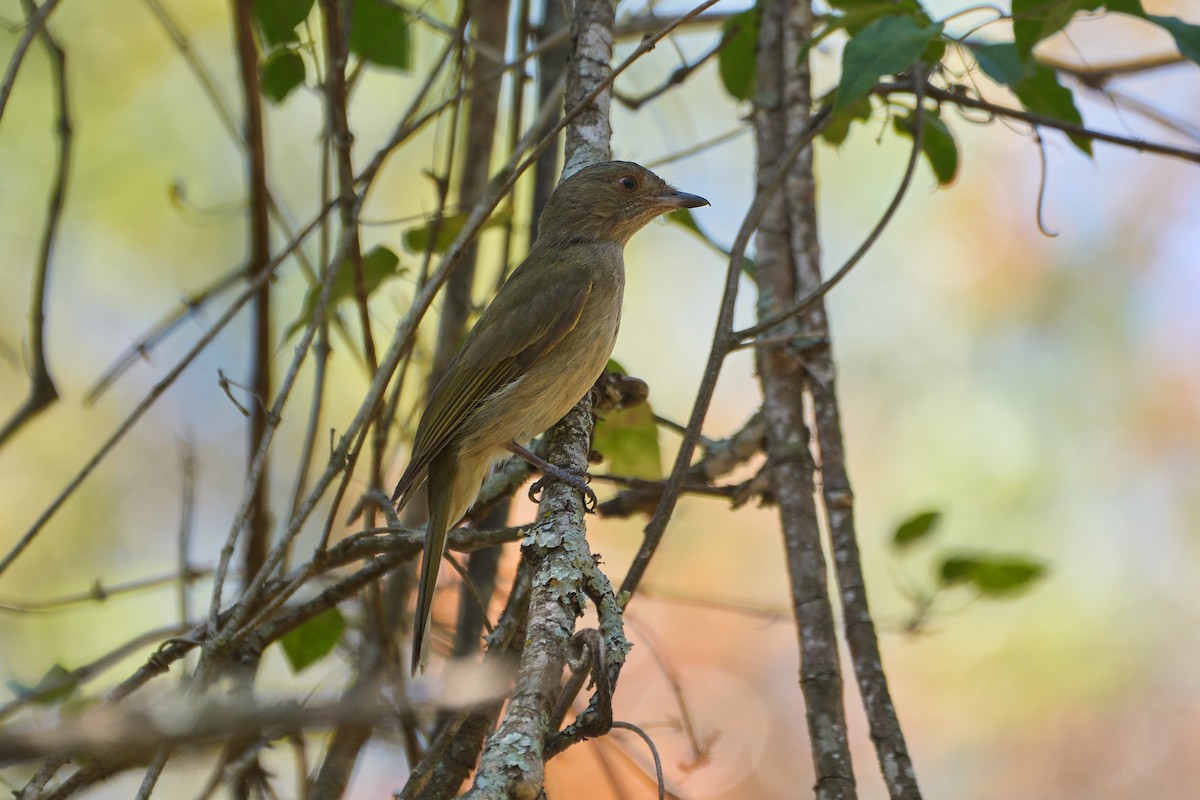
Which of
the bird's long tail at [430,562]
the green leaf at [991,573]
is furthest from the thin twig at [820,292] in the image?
the green leaf at [991,573]

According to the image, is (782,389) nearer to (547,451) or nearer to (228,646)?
(547,451)

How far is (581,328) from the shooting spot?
3.78 meters

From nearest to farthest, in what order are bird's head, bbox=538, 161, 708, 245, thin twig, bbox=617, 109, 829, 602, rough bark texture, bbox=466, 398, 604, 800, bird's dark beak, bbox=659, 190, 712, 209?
rough bark texture, bbox=466, 398, 604, 800, thin twig, bbox=617, 109, 829, 602, bird's head, bbox=538, 161, 708, 245, bird's dark beak, bbox=659, 190, 712, 209

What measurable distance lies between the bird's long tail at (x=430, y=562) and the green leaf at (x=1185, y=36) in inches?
92.3

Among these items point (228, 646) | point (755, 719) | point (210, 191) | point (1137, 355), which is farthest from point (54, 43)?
point (1137, 355)

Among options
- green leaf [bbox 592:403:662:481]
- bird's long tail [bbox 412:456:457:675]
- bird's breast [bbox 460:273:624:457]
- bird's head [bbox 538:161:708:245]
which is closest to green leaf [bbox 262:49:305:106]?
bird's head [bbox 538:161:708:245]

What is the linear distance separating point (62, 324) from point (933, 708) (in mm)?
5371

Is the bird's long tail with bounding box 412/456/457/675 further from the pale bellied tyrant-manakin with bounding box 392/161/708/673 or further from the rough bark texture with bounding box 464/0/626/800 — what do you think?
the rough bark texture with bounding box 464/0/626/800

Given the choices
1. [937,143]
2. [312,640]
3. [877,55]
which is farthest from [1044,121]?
[312,640]

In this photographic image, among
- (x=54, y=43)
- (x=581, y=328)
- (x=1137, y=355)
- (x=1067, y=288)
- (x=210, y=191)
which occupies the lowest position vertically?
(x=581, y=328)

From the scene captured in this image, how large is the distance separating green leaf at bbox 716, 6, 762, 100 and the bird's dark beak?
1.27 ft

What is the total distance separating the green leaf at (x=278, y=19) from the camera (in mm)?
3580

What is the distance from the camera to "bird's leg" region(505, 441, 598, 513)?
2.84 m

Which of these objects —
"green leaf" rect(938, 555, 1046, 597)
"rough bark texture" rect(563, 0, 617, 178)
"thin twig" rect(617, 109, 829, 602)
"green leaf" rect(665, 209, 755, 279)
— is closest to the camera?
→ "thin twig" rect(617, 109, 829, 602)
